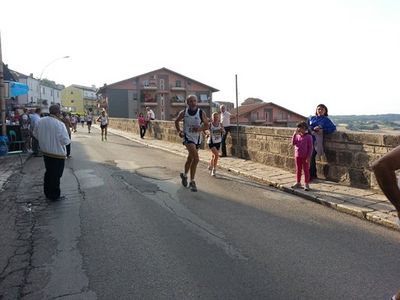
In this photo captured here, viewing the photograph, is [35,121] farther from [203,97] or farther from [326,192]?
[203,97]

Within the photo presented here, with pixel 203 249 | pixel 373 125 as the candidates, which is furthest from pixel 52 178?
pixel 373 125

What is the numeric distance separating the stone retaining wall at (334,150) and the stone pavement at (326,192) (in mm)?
241

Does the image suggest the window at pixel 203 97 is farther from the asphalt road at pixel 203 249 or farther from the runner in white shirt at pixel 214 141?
the asphalt road at pixel 203 249

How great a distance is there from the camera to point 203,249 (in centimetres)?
485

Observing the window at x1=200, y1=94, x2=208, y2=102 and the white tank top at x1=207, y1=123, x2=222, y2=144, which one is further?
the window at x1=200, y1=94, x2=208, y2=102

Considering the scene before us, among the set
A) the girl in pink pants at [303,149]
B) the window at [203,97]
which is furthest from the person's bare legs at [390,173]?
the window at [203,97]

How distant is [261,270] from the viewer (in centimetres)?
422

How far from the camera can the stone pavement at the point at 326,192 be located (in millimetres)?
6309

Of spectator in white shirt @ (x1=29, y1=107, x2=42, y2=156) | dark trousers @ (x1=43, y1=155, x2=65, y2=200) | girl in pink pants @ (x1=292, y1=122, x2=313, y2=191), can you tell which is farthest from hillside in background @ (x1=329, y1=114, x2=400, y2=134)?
spectator in white shirt @ (x1=29, y1=107, x2=42, y2=156)

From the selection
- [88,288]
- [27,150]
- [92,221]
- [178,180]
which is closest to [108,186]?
[178,180]

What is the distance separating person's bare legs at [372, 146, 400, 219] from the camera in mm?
2346

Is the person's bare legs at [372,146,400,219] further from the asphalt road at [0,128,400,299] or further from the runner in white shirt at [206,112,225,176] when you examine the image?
the runner in white shirt at [206,112,225,176]

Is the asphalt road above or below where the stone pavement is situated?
below

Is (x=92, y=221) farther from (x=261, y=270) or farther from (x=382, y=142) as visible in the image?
(x=382, y=142)
